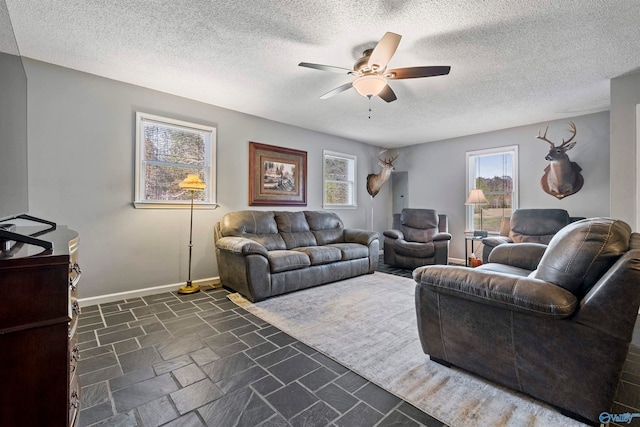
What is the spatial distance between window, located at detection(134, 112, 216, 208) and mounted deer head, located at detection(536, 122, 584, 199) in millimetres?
5024

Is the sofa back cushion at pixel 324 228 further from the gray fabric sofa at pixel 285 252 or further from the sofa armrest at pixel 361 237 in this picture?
the sofa armrest at pixel 361 237

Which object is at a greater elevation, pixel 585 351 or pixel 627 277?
pixel 627 277

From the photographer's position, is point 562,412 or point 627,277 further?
point 562,412

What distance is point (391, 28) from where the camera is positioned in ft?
7.61

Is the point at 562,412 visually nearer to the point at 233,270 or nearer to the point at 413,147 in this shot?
the point at 233,270

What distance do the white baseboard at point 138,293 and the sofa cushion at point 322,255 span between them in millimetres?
1385

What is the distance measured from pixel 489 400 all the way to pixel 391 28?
273 centimetres

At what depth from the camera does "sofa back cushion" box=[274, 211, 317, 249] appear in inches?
174

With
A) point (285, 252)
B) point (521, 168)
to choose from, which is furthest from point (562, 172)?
point (285, 252)

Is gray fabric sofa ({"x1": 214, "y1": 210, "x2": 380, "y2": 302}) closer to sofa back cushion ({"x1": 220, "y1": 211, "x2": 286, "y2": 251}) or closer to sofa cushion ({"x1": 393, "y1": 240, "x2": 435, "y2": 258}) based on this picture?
sofa back cushion ({"x1": 220, "y1": 211, "x2": 286, "y2": 251})

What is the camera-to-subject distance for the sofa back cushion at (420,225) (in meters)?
5.36

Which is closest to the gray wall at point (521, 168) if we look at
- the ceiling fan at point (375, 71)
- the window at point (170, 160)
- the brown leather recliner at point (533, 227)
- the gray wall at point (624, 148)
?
the brown leather recliner at point (533, 227)

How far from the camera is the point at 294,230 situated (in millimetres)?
4574

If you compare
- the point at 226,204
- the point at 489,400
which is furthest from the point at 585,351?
the point at 226,204
